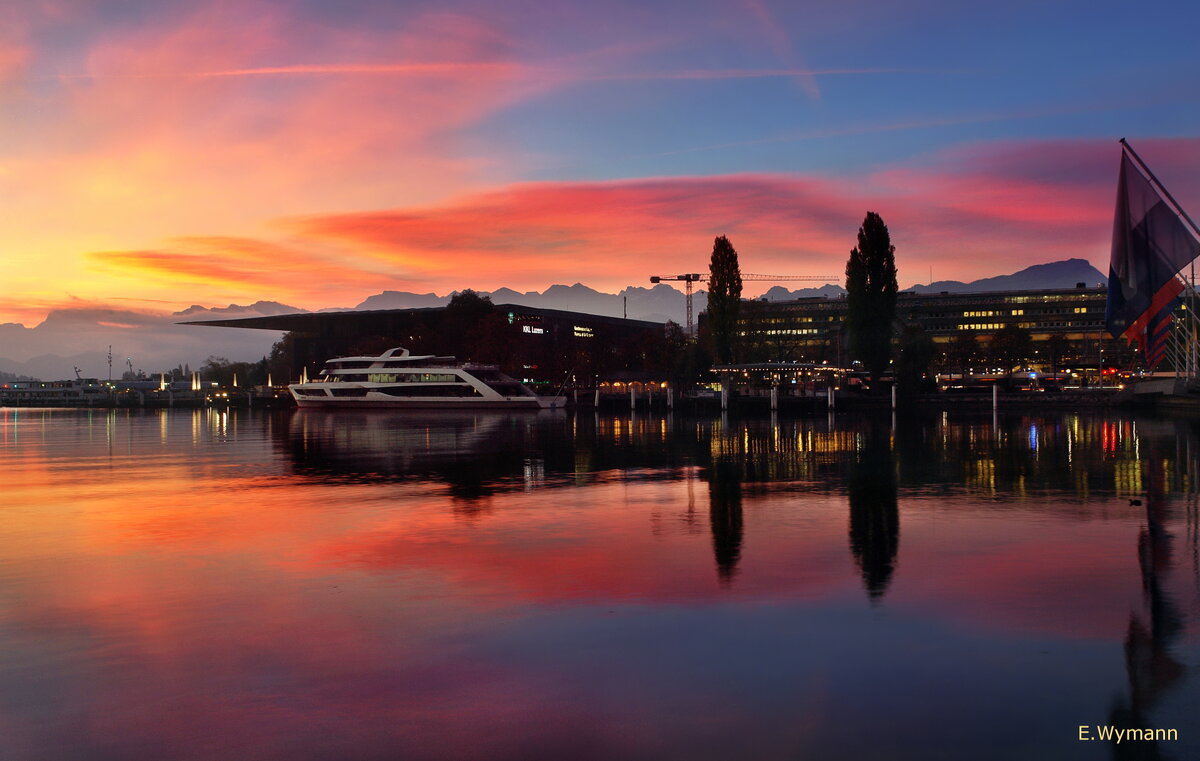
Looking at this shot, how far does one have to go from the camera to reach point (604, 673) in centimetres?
872

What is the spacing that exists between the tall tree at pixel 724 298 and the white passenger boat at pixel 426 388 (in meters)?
19.0

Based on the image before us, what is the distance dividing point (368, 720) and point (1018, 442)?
40325mm

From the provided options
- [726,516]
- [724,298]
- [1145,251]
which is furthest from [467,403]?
[726,516]

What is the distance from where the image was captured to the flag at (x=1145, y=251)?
68062 millimetres

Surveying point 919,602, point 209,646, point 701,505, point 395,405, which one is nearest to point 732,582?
point 919,602

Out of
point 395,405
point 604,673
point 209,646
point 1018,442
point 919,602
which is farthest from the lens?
point 395,405

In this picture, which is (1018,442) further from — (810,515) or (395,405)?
(395,405)

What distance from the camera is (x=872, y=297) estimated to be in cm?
9225

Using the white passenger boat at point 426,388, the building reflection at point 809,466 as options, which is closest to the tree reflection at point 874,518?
the building reflection at point 809,466

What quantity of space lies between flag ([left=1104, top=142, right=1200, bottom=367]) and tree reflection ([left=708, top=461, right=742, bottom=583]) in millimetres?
53108

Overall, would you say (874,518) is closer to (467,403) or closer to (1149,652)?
(1149,652)

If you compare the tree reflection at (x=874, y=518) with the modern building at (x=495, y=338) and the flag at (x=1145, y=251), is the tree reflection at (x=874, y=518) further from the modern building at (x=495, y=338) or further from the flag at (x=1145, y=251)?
the modern building at (x=495, y=338)

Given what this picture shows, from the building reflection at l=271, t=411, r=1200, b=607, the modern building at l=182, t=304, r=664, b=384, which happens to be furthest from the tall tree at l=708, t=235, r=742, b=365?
the building reflection at l=271, t=411, r=1200, b=607

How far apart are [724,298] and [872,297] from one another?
19.5 meters
